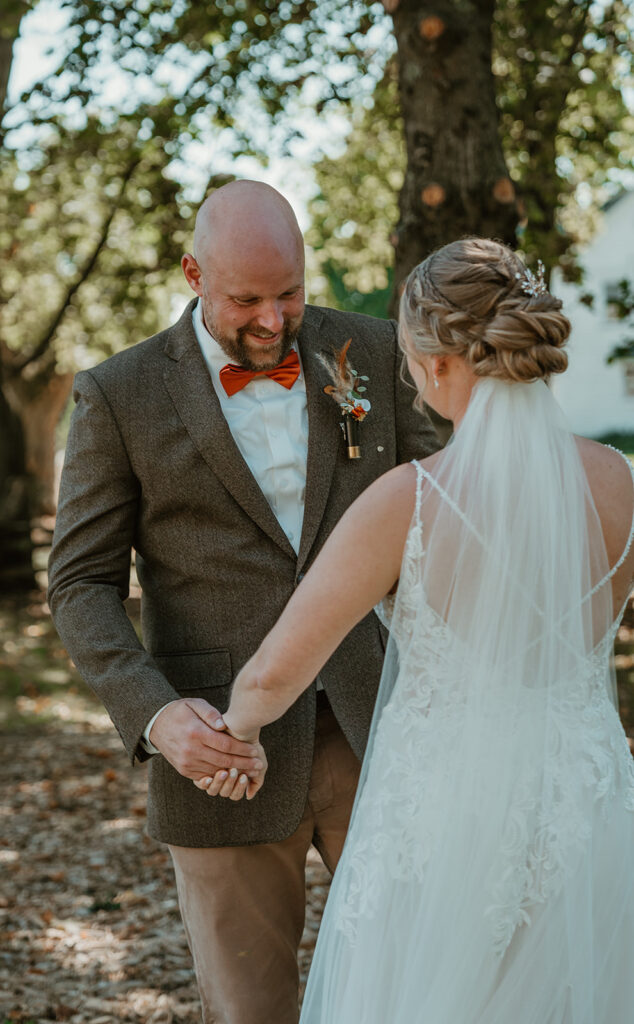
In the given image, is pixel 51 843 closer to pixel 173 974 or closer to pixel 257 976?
pixel 173 974

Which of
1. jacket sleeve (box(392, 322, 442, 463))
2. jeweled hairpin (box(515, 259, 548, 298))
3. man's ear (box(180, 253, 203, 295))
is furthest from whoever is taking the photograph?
jacket sleeve (box(392, 322, 442, 463))

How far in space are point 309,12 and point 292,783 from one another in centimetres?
776

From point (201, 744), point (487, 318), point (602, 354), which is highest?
point (487, 318)

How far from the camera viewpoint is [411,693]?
2.36 meters

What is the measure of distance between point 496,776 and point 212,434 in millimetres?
1228

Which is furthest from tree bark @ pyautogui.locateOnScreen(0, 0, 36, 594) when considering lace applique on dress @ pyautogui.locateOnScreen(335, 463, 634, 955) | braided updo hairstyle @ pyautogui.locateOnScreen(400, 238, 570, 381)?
braided updo hairstyle @ pyautogui.locateOnScreen(400, 238, 570, 381)

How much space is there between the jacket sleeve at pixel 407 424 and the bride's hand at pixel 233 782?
1.07 m

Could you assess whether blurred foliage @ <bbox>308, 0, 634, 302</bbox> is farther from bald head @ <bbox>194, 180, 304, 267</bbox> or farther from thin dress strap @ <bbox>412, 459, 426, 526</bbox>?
thin dress strap @ <bbox>412, 459, 426, 526</bbox>

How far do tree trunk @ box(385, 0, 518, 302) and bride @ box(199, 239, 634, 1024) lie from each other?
12.2ft

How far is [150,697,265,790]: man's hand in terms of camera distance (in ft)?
8.73

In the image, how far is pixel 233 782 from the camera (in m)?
2.69

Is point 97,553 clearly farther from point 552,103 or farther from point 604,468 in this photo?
point 552,103

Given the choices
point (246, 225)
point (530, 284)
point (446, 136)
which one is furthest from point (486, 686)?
point (446, 136)

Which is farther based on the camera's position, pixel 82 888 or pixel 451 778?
pixel 82 888
